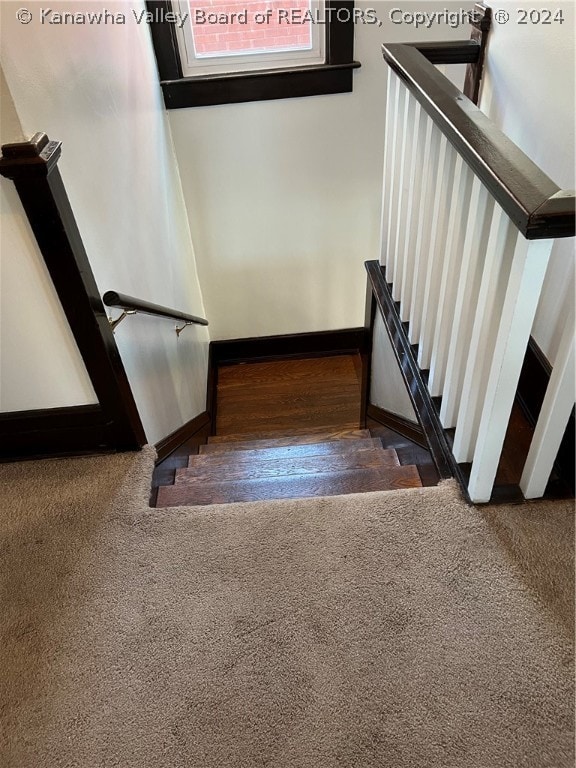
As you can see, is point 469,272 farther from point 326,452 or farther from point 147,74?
point 147,74

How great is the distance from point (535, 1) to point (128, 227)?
4.92 feet

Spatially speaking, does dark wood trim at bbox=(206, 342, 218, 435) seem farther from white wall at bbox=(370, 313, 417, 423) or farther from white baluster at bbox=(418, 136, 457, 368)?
white baluster at bbox=(418, 136, 457, 368)

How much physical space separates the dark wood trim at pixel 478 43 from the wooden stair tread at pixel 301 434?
5.25 ft

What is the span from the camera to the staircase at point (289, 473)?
1693mm

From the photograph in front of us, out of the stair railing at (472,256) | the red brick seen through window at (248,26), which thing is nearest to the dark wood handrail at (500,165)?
the stair railing at (472,256)

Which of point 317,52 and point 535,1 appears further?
point 317,52

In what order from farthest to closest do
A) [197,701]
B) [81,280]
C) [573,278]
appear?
[573,278]
[81,280]
[197,701]

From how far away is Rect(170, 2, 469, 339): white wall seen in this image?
121 inches

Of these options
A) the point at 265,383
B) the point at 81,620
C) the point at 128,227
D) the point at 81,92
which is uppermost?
the point at 81,92

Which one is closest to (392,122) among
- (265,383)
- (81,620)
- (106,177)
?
(106,177)

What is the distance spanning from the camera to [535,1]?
1.63 metres

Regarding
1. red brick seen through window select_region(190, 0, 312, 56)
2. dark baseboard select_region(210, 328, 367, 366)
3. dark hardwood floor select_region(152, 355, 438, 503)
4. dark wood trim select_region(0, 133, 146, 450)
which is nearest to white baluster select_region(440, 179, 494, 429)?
dark wood trim select_region(0, 133, 146, 450)

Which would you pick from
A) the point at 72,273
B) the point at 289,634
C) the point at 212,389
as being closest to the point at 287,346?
the point at 212,389

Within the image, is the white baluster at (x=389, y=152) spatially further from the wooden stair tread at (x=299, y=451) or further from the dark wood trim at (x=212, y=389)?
the dark wood trim at (x=212, y=389)
